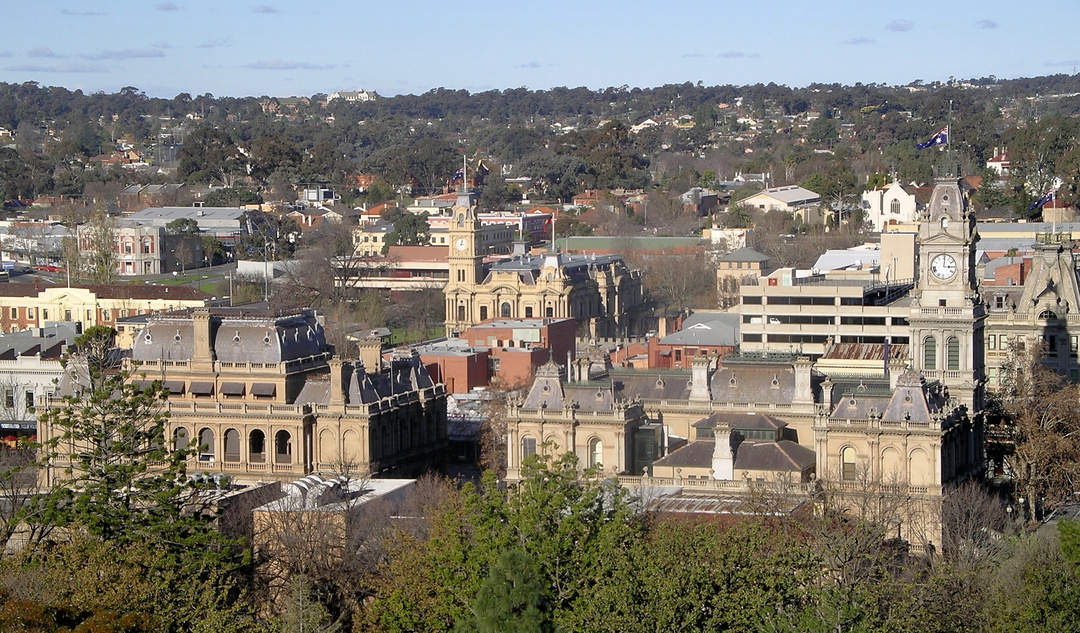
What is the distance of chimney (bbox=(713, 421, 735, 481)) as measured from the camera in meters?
66.4

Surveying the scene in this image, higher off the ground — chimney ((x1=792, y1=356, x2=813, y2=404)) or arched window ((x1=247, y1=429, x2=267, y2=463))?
chimney ((x1=792, y1=356, x2=813, y2=404))

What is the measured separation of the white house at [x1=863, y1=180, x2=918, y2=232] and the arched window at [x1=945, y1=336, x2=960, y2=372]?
83942 millimetres

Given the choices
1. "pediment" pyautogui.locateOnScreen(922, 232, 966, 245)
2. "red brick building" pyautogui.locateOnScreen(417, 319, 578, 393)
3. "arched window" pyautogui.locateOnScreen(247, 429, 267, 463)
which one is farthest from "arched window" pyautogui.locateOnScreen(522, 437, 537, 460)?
"red brick building" pyautogui.locateOnScreen(417, 319, 578, 393)

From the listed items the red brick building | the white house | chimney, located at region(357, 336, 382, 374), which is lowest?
the red brick building

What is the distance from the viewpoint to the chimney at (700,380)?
71750 mm

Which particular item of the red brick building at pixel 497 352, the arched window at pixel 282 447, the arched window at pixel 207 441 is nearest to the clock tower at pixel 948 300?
the arched window at pixel 282 447

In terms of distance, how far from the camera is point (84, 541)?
53.7 m

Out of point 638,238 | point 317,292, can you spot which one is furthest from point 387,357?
point 638,238

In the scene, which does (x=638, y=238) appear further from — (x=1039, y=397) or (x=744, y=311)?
(x=1039, y=397)

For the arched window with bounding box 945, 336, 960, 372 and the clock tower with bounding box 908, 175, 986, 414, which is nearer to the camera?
the clock tower with bounding box 908, 175, 986, 414

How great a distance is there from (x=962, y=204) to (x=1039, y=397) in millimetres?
8409

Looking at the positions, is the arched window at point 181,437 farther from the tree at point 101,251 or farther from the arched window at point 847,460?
the tree at point 101,251

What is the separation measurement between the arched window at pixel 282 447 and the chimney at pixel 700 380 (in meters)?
15.1

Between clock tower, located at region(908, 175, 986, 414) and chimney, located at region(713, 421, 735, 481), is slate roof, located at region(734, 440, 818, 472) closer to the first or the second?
chimney, located at region(713, 421, 735, 481)
